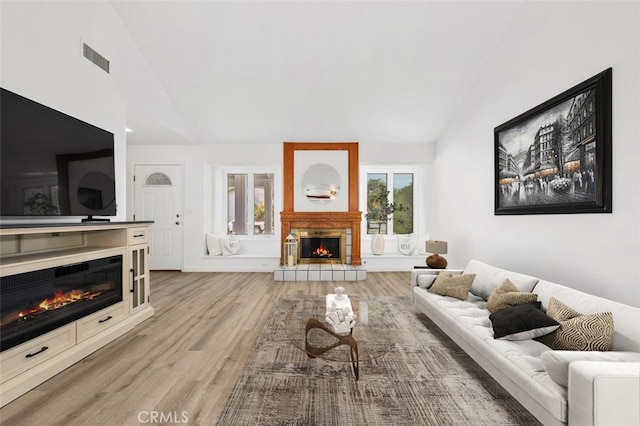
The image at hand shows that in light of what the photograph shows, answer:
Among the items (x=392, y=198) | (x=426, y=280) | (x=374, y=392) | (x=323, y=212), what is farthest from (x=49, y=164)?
(x=392, y=198)

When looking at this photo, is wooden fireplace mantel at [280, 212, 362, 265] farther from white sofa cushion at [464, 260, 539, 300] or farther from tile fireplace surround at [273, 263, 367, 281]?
white sofa cushion at [464, 260, 539, 300]

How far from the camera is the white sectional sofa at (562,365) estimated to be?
4.36ft

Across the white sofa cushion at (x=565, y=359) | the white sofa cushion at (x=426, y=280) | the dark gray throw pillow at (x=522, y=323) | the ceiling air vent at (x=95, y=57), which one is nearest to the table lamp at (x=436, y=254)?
the white sofa cushion at (x=426, y=280)

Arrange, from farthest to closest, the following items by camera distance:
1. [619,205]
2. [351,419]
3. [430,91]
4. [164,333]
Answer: [430,91] < [164,333] < [619,205] < [351,419]

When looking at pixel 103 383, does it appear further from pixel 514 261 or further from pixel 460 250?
pixel 460 250

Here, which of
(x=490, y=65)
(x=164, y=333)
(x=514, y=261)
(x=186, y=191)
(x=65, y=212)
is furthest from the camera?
(x=186, y=191)

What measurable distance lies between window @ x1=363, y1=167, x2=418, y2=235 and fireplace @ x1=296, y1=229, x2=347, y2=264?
102 centimetres

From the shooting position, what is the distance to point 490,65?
13.7ft

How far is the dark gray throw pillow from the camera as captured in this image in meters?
2.03

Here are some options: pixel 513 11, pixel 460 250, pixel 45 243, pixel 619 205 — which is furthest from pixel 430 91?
pixel 45 243

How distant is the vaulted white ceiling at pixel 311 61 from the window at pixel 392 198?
1297mm

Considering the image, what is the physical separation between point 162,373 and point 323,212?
168 inches

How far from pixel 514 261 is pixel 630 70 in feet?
6.85

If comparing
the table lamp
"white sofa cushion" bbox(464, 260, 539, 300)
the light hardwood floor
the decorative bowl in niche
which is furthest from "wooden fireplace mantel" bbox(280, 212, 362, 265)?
"white sofa cushion" bbox(464, 260, 539, 300)
